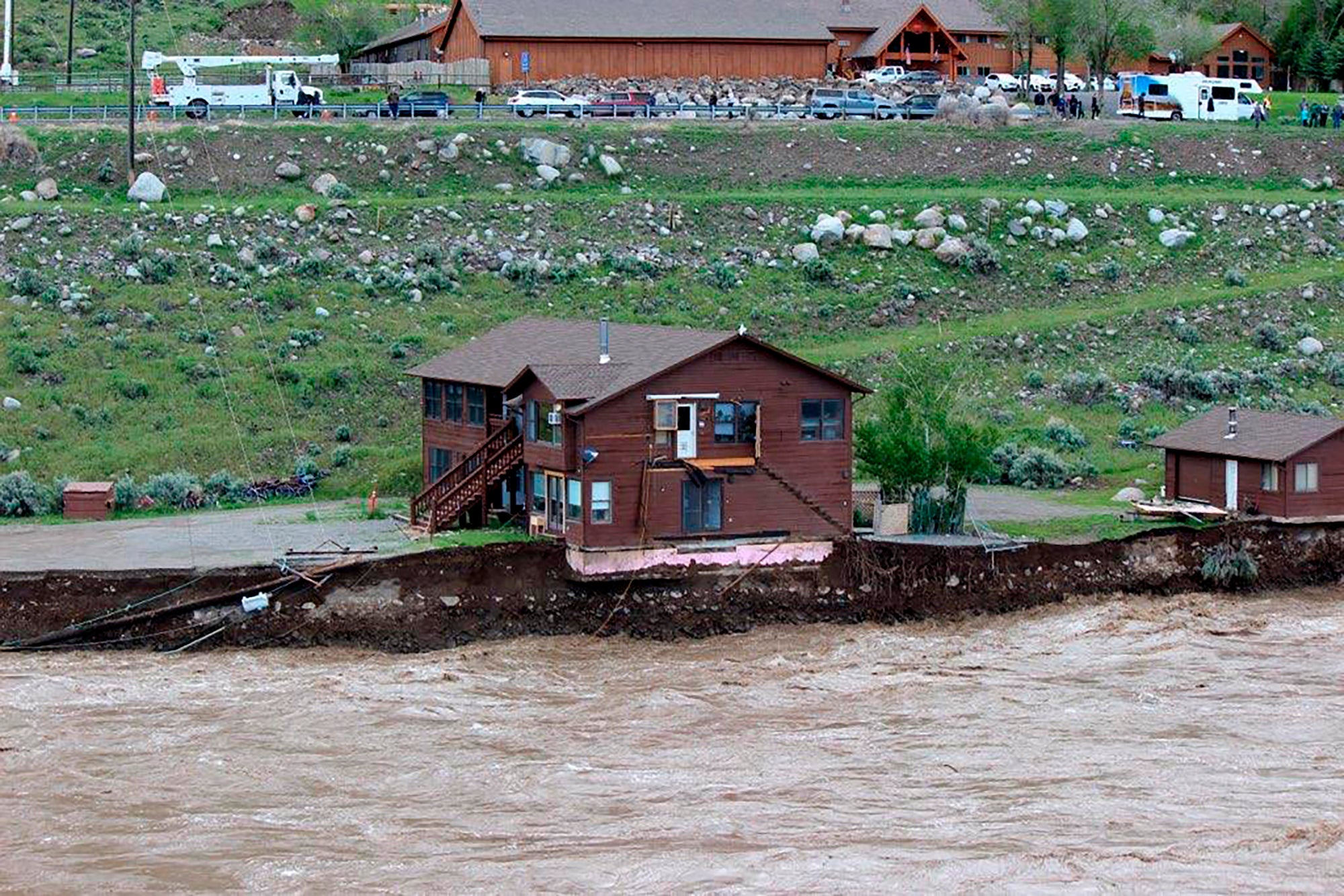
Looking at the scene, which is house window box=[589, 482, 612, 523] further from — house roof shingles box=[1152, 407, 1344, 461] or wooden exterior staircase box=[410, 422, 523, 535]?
house roof shingles box=[1152, 407, 1344, 461]

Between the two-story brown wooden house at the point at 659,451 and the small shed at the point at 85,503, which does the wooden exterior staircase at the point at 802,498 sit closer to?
the two-story brown wooden house at the point at 659,451

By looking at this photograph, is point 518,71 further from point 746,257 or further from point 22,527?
point 22,527

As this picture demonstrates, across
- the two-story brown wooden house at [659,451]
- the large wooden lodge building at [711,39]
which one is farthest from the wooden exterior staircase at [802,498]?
the large wooden lodge building at [711,39]

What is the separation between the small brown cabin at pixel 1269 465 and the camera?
45.9m

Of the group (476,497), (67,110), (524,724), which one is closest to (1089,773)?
(524,724)

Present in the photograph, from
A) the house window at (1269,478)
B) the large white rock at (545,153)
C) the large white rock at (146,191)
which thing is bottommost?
the house window at (1269,478)

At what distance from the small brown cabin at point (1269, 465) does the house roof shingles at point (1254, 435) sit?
0.01 m

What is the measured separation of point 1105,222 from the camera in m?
70.8

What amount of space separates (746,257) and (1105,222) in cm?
1244

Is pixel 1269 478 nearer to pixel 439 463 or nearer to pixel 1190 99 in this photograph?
pixel 439 463

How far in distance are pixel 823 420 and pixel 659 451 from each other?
3643 mm

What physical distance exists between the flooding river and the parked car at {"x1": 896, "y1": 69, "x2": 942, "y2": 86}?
162ft

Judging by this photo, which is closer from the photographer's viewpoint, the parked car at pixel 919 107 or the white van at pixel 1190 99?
the parked car at pixel 919 107

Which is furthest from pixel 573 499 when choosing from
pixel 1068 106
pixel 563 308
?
pixel 1068 106
